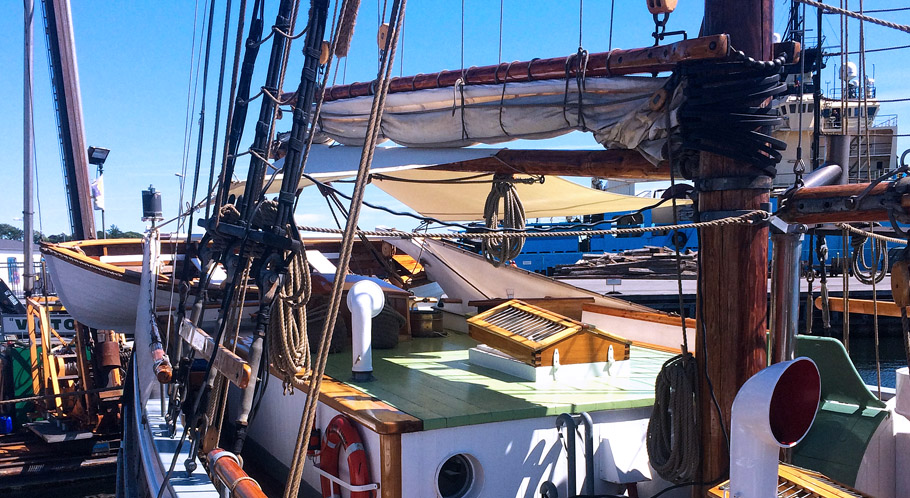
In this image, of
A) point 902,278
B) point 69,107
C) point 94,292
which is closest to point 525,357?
point 902,278

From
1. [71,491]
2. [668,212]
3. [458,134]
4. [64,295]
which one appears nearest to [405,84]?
[458,134]

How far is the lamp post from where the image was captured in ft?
35.3

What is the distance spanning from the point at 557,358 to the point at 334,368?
163cm

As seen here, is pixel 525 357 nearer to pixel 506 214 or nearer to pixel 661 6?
pixel 506 214

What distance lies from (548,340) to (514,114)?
1.46 m

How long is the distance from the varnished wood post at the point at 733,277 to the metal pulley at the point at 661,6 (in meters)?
0.20

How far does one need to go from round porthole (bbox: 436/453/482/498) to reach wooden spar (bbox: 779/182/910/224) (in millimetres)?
1948

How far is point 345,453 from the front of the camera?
3625 mm

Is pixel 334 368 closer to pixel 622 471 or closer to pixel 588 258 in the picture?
pixel 622 471

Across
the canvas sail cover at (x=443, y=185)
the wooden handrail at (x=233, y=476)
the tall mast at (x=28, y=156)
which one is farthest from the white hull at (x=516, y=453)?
the tall mast at (x=28, y=156)

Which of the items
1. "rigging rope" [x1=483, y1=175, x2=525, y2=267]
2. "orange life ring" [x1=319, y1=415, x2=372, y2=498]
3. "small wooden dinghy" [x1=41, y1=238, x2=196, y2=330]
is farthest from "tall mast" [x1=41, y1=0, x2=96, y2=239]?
"orange life ring" [x1=319, y1=415, x2=372, y2=498]

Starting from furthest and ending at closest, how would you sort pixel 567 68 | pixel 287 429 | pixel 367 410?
pixel 287 429
pixel 567 68
pixel 367 410

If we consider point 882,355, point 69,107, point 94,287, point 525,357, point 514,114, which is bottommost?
point 882,355

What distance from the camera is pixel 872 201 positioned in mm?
2768
